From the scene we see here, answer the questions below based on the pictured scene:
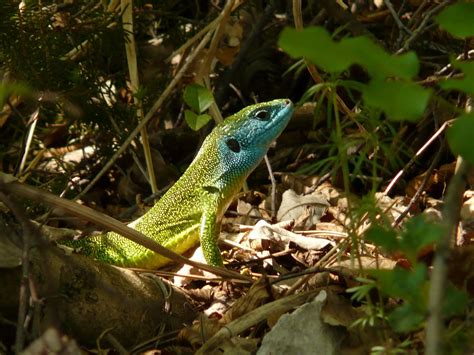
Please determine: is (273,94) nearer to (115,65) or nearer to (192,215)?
(115,65)

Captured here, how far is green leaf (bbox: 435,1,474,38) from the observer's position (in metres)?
1.98

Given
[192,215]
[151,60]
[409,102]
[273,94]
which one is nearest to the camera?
[409,102]

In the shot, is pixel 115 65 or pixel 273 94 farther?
pixel 273 94

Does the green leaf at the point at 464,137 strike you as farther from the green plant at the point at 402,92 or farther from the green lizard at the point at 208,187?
the green lizard at the point at 208,187

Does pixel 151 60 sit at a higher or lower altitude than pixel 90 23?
lower

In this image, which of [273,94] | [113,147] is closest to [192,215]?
[113,147]

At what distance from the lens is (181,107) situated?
6242 millimetres

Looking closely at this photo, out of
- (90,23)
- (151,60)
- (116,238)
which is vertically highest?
(90,23)

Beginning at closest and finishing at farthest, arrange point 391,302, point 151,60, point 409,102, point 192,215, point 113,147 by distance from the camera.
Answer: point 409,102 → point 391,302 → point 192,215 → point 113,147 → point 151,60

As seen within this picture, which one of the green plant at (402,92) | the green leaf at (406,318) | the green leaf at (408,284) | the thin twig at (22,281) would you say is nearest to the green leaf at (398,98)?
the green plant at (402,92)

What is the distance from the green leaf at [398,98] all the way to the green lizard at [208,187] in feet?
9.43

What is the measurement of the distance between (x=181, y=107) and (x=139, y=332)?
3308 mm

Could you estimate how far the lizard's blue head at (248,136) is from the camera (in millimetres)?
4738

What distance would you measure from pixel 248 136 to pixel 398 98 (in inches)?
120
